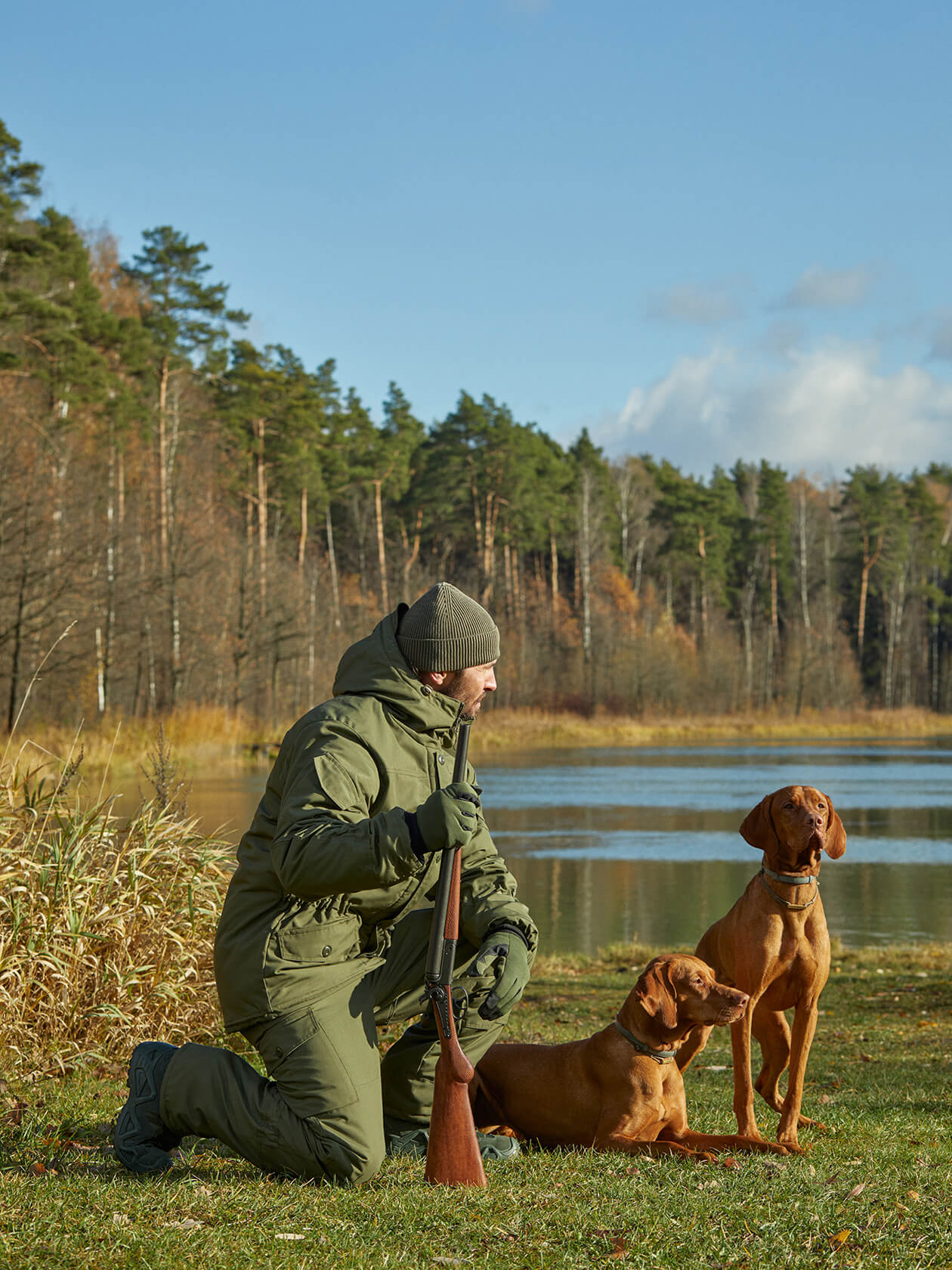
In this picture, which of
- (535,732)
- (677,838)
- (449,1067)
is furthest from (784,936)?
(535,732)

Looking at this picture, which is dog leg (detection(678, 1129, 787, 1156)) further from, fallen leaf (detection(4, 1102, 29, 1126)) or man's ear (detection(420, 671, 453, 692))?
fallen leaf (detection(4, 1102, 29, 1126))

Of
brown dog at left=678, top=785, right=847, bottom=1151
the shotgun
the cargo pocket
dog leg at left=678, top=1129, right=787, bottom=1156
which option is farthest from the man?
brown dog at left=678, top=785, right=847, bottom=1151

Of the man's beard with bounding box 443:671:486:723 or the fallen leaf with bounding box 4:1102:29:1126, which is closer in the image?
the man's beard with bounding box 443:671:486:723

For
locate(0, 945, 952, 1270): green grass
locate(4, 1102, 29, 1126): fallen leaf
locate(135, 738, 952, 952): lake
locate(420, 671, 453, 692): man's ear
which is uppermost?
locate(420, 671, 453, 692): man's ear

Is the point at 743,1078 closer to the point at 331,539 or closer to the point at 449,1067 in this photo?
the point at 449,1067

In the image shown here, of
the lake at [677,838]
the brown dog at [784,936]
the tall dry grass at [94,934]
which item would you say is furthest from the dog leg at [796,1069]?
the lake at [677,838]

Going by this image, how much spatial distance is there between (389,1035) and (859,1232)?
12.7ft

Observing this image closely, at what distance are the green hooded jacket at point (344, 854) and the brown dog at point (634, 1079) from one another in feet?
1.47

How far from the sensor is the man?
3689 mm

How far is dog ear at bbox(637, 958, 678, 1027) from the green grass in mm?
458

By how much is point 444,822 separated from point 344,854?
311mm

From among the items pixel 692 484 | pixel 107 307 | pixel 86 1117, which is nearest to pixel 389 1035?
pixel 86 1117

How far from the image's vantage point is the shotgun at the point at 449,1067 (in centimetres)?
379

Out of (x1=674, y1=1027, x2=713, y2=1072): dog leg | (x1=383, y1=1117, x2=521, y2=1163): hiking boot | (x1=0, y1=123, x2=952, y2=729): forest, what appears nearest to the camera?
(x1=383, y1=1117, x2=521, y2=1163): hiking boot
